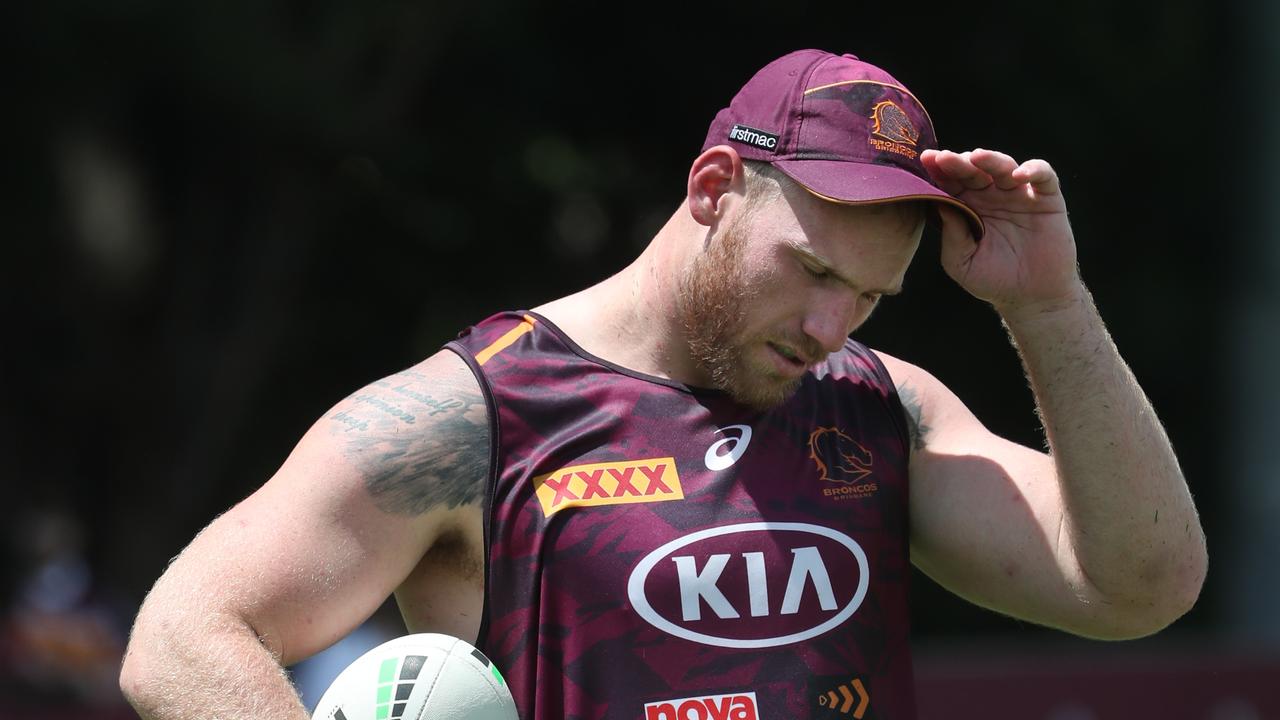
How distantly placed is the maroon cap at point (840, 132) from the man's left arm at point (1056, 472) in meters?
0.09

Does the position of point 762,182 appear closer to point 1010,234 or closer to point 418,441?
point 1010,234

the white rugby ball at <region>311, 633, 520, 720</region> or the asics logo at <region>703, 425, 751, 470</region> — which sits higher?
the asics logo at <region>703, 425, 751, 470</region>

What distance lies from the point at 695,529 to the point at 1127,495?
85cm

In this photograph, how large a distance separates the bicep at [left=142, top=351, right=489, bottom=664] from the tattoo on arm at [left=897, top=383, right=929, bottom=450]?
0.92 meters

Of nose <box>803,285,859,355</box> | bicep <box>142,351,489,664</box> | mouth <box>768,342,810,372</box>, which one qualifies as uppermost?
Answer: nose <box>803,285,859,355</box>

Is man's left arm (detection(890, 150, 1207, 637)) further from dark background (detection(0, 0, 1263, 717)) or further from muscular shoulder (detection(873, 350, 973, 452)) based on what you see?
dark background (detection(0, 0, 1263, 717))

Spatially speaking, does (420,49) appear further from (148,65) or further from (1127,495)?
(1127,495)

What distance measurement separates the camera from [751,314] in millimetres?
3197

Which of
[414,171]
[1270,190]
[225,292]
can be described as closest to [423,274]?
[414,171]

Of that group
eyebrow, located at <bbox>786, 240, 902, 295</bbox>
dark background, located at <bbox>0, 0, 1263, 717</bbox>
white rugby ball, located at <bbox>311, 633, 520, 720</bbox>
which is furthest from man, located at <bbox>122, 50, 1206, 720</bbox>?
dark background, located at <bbox>0, 0, 1263, 717</bbox>

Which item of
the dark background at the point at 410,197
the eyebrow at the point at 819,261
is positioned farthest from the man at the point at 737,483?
the dark background at the point at 410,197

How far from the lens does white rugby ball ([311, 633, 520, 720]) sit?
2.70 m

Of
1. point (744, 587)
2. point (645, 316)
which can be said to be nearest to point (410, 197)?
point (645, 316)

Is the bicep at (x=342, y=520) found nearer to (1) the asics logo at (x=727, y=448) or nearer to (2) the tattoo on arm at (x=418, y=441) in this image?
(2) the tattoo on arm at (x=418, y=441)
